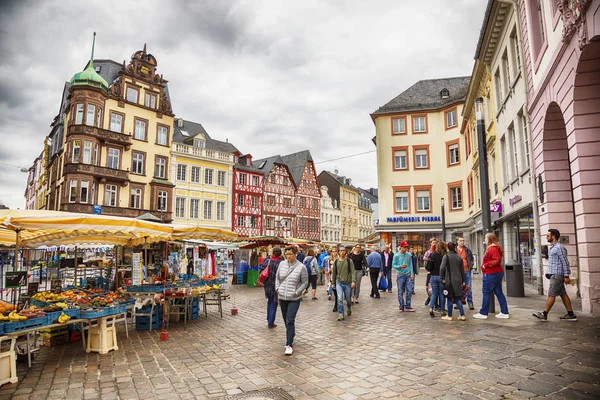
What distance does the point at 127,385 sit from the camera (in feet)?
16.2

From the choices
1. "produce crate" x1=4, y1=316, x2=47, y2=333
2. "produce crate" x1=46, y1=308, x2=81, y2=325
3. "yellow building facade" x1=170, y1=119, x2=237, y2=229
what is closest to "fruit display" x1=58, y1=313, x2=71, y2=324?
"produce crate" x1=46, y1=308, x2=81, y2=325

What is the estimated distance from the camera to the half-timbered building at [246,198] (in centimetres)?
4619

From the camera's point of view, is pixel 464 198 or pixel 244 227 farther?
pixel 244 227

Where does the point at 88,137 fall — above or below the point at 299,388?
above

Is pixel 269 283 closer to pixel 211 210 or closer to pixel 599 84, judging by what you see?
pixel 599 84

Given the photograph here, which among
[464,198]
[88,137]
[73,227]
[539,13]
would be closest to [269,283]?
[73,227]

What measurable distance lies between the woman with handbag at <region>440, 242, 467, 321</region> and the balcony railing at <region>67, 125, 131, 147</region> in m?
30.9

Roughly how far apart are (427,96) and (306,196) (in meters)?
27.3

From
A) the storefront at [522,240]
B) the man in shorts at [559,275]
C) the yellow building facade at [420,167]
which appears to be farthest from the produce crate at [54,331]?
the yellow building facade at [420,167]

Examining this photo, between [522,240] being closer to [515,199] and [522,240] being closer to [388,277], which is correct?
[515,199]

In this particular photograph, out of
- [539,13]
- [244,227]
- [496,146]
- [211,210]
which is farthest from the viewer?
[244,227]

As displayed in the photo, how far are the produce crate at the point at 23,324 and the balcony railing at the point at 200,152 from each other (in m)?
34.7

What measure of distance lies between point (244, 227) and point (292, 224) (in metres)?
9.90

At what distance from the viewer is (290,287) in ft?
21.7
